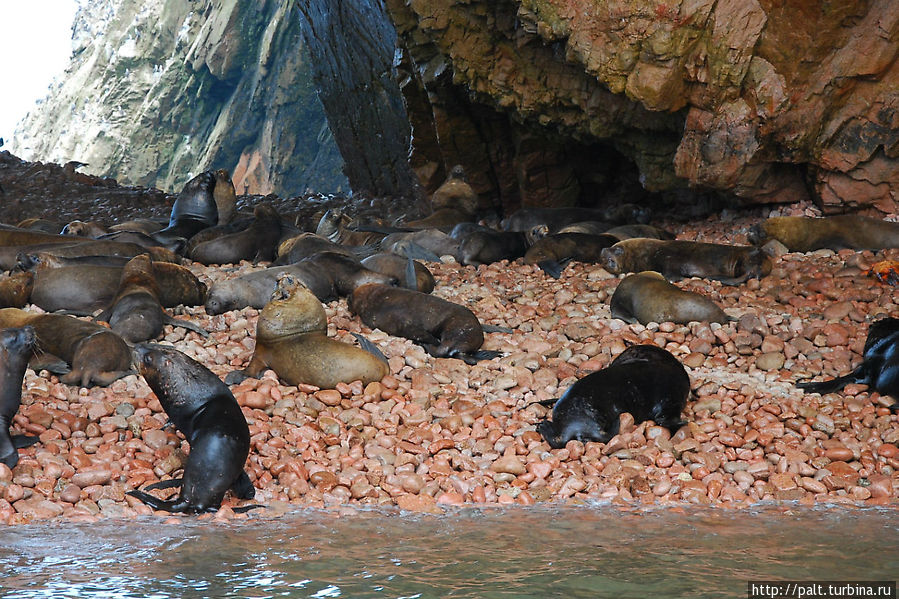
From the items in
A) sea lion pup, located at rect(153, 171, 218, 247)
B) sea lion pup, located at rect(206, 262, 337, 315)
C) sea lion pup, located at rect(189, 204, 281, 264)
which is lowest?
sea lion pup, located at rect(206, 262, 337, 315)

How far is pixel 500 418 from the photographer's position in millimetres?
4918

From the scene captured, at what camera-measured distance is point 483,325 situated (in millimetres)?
6719

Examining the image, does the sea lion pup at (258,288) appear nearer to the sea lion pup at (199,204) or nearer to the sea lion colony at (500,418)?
the sea lion colony at (500,418)

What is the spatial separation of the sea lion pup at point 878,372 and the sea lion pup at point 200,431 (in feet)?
11.2

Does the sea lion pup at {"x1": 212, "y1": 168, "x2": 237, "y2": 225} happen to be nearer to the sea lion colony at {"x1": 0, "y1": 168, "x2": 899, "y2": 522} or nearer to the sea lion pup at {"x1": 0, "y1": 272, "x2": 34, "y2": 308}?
the sea lion colony at {"x1": 0, "y1": 168, "x2": 899, "y2": 522}

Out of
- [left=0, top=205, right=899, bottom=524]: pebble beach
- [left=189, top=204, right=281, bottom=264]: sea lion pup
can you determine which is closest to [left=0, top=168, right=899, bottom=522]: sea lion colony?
[left=0, top=205, right=899, bottom=524]: pebble beach

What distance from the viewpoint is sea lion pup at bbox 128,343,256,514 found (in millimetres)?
3805

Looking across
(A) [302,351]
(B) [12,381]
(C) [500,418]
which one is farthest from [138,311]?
(C) [500,418]

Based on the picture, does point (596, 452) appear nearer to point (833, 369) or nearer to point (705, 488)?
point (705, 488)

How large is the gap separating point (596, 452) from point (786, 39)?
533 centimetres

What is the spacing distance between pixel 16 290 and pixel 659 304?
5.14 m

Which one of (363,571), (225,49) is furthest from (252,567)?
(225,49)

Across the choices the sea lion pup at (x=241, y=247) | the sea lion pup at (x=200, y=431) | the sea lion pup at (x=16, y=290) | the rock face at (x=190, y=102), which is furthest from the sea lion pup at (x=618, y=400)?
the rock face at (x=190, y=102)

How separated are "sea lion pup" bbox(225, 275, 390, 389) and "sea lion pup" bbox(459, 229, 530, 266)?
12.0 ft
